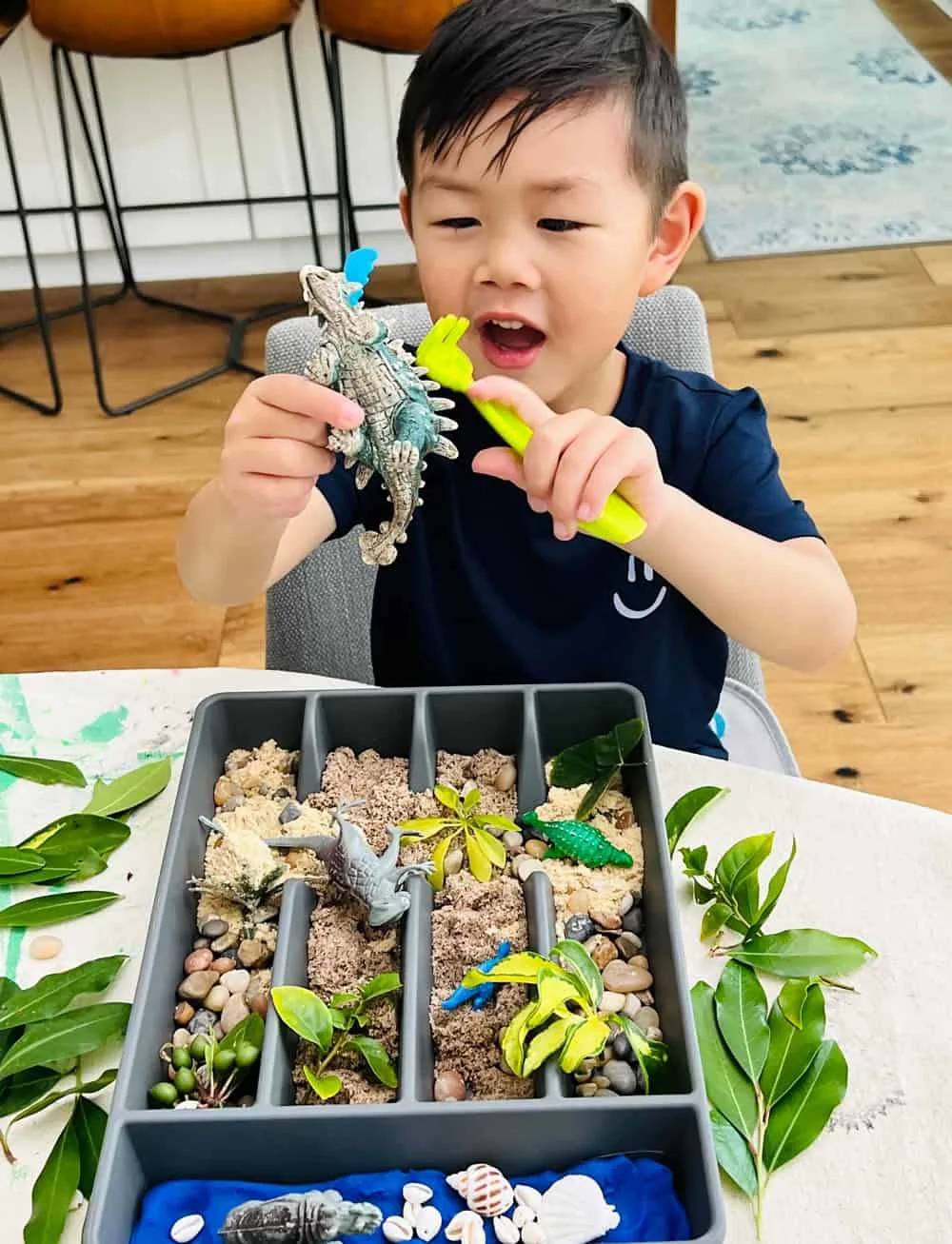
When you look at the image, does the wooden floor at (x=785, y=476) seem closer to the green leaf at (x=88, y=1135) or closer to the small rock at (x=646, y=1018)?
the small rock at (x=646, y=1018)

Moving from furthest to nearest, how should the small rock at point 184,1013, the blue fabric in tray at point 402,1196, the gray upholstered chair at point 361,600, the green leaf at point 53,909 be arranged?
the gray upholstered chair at point 361,600 < the green leaf at point 53,909 < the small rock at point 184,1013 < the blue fabric in tray at point 402,1196

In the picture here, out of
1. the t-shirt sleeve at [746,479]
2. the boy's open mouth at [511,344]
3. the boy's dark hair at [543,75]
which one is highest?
the boy's dark hair at [543,75]

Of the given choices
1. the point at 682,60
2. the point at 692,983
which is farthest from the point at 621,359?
the point at 682,60

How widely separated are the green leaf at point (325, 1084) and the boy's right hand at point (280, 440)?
1.18ft

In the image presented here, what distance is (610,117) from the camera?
87 centimetres

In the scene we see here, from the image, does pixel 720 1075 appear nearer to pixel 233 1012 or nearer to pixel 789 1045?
pixel 789 1045

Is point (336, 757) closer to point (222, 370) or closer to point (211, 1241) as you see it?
point (211, 1241)

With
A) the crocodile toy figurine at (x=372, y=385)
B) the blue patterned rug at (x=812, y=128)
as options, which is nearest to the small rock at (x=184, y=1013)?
the crocodile toy figurine at (x=372, y=385)

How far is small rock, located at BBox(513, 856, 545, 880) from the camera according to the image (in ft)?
2.49

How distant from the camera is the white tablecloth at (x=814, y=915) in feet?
2.05

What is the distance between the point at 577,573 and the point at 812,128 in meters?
3.39

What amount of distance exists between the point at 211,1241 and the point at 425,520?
0.66 meters

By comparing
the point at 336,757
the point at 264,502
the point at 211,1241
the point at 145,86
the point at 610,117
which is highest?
the point at 145,86

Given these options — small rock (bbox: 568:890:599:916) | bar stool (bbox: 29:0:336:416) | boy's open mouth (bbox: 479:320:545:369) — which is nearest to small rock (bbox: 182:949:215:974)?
small rock (bbox: 568:890:599:916)
